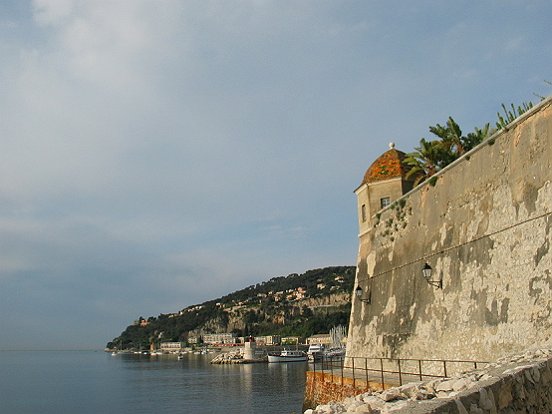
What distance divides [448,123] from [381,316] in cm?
1014

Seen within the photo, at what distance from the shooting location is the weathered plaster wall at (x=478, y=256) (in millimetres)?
12711

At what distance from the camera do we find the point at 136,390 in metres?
58.2

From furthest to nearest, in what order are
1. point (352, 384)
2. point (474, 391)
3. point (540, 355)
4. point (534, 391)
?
1. point (352, 384)
2. point (540, 355)
3. point (534, 391)
4. point (474, 391)

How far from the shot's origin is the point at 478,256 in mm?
15133

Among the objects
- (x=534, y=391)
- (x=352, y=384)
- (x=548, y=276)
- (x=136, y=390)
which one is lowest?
(x=136, y=390)

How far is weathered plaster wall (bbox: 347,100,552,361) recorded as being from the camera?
12711mm

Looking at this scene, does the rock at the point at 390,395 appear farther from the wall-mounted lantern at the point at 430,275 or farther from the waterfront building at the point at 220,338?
the waterfront building at the point at 220,338

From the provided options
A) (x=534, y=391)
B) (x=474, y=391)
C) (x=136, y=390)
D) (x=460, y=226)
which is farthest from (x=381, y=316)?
(x=136, y=390)

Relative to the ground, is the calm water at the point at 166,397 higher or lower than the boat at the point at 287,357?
higher

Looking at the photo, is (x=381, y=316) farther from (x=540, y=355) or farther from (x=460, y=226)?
(x=540, y=355)

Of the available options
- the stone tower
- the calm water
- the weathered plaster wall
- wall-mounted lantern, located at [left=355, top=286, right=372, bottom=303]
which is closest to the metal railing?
the weathered plaster wall

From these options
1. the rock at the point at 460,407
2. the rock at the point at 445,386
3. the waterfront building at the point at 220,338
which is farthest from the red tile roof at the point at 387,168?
the waterfront building at the point at 220,338

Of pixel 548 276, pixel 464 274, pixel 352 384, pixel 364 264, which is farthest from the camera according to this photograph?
pixel 364 264

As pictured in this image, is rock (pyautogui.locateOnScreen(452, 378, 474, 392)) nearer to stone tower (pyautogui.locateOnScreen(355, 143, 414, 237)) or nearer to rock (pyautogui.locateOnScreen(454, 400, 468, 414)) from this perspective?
rock (pyautogui.locateOnScreen(454, 400, 468, 414))
